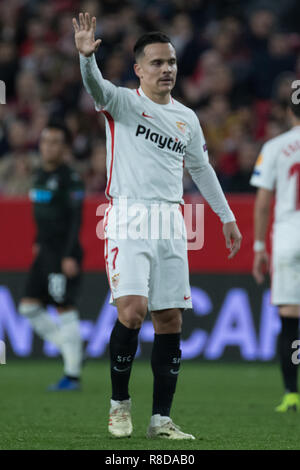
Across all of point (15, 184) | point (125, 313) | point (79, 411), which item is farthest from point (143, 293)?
point (15, 184)

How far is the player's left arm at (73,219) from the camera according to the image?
343 inches

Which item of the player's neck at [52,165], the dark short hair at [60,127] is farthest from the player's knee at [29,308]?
the dark short hair at [60,127]

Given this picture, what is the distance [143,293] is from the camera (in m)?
5.18

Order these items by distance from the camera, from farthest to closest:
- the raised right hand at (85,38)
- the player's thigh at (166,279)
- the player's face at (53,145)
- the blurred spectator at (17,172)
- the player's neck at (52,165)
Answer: the blurred spectator at (17,172) → the player's neck at (52,165) → the player's face at (53,145) → the player's thigh at (166,279) → the raised right hand at (85,38)

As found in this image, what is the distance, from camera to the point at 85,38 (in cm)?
497

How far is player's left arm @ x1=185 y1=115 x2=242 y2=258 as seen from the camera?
5.67 meters

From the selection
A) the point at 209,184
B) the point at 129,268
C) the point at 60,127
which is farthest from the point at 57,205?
the point at 129,268

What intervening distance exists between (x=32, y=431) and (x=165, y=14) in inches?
418

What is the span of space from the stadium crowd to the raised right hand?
6.58m

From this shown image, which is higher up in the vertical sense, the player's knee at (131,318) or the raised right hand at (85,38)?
the raised right hand at (85,38)

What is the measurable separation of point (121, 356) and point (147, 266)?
490mm

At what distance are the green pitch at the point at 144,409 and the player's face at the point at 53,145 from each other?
2.02m

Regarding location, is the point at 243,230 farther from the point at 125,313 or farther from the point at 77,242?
the point at 125,313

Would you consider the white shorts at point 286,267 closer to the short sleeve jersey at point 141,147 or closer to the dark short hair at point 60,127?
the short sleeve jersey at point 141,147
